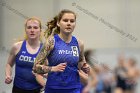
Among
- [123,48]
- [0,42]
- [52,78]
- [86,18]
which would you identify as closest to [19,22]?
[0,42]

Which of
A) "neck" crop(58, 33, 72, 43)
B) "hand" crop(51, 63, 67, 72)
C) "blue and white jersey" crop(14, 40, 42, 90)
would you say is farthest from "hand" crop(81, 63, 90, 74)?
"blue and white jersey" crop(14, 40, 42, 90)

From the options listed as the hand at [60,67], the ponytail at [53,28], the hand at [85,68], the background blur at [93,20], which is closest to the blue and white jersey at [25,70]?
the ponytail at [53,28]

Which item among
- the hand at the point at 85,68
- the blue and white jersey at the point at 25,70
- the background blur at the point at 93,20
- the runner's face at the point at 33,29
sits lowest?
the background blur at the point at 93,20

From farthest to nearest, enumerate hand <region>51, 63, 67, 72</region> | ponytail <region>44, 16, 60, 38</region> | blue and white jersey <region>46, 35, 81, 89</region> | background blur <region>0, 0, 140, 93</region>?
background blur <region>0, 0, 140, 93</region>, ponytail <region>44, 16, 60, 38</region>, blue and white jersey <region>46, 35, 81, 89</region>, hand <region>51, 63, 67, 72</region>

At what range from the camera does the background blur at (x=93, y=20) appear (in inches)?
408

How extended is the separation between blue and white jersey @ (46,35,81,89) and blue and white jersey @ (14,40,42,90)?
0.97m

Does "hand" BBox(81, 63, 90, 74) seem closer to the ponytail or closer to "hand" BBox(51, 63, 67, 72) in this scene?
the ponytail

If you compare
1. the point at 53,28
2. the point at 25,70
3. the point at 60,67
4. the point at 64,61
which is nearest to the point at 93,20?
the point at 25,70

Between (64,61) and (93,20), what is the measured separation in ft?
18.1

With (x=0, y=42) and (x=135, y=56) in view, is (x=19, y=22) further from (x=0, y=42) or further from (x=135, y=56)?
(x=135, y=56)

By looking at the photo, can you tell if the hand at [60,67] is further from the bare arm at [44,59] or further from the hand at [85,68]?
the hand at [85,68]

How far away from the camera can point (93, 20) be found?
1054cm

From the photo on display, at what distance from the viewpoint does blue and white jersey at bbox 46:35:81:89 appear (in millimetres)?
5105

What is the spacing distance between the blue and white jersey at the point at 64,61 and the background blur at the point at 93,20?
4.96 meters
